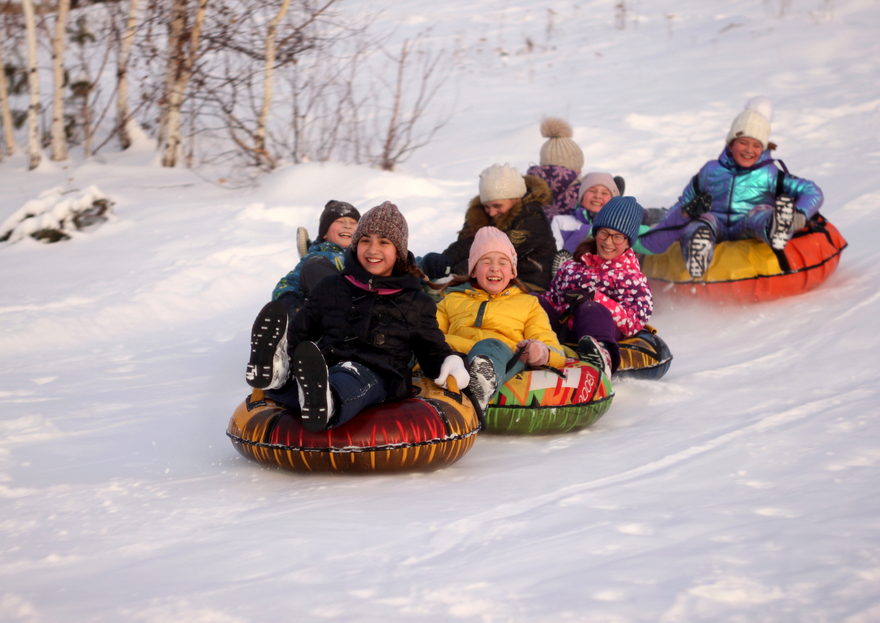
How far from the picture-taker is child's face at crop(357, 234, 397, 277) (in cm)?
419

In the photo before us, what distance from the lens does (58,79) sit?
995 cm

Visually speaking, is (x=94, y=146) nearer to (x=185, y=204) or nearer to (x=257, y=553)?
(x=185, y=204)

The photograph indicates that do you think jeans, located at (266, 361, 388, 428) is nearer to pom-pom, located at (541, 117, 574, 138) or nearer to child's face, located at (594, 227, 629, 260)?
child's face, located at (594, 227, 629, 260)

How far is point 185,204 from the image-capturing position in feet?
32.0

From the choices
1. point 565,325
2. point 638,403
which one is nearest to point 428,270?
point 565,325

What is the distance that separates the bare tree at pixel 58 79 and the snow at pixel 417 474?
43 centimetres

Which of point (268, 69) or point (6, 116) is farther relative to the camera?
point (6, 116)

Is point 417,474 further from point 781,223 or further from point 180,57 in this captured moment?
point 180,57

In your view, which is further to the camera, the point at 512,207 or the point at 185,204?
the point at 185,204

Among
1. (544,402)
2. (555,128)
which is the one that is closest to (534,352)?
(544,402)

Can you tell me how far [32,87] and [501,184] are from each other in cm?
600

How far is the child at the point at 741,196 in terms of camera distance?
269 inches

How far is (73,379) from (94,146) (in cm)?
658

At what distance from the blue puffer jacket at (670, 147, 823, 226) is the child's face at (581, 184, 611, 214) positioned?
521mm
